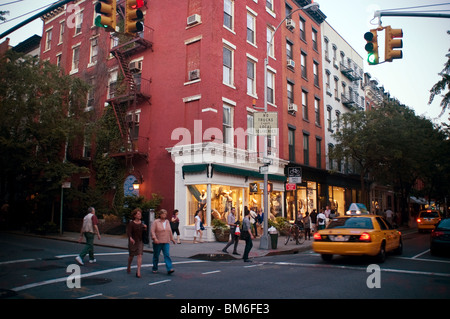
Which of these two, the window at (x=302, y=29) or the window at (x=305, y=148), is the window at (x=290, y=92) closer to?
the window at (x=305, y=148)

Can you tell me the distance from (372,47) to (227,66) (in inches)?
472

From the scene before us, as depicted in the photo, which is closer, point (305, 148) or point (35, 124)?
point (35, 124)

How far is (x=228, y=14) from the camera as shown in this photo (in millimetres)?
21781


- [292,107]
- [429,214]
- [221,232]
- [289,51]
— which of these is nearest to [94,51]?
[289,51]

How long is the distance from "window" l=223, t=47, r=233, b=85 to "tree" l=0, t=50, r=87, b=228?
31.7 feet

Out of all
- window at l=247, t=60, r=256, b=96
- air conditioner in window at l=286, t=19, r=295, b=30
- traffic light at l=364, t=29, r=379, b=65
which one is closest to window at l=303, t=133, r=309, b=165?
window at l=247, t=60, r=256, b=96

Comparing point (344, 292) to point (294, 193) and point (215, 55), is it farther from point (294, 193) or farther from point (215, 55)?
point (294, 193)

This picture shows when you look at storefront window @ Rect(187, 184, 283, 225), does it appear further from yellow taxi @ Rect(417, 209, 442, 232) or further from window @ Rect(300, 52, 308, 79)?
yellow taxi @ Rect(417, 209, 442, 232)

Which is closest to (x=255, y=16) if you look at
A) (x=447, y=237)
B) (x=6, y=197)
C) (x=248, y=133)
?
(x=248, y=133)

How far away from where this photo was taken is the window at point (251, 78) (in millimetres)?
22969

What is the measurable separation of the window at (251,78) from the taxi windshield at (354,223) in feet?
43.3

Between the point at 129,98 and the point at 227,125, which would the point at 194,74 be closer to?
the point at 227,125

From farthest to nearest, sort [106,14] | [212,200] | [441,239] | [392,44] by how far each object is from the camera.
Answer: [212,200] → [441,239] → [392,44] → [106,14]

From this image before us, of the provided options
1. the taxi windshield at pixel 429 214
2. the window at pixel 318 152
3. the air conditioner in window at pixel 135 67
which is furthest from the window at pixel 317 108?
the air conditioner in window at pixel 135 67
